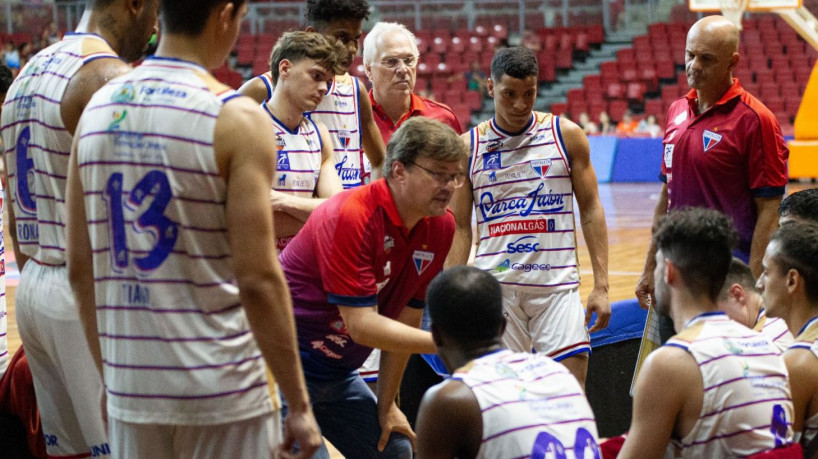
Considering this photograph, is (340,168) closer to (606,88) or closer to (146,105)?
(146,105)

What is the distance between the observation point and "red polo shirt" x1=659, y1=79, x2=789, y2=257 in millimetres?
4520

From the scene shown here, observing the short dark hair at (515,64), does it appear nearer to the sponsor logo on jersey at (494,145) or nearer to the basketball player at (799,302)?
the sponsor logo on jersey at (494,145)

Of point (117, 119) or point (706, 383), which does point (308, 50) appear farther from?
point (706, 383)

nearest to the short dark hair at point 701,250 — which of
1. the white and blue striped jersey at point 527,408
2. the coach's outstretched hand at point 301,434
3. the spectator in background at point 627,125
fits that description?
the white and blue striped jersey at point 527,408

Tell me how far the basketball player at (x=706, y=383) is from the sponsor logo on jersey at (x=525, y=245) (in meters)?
1.80

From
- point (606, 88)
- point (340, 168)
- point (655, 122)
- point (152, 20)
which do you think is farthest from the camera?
point (606, 88)

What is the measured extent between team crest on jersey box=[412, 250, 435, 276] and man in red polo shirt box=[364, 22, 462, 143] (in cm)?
178

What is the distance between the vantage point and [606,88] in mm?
22234

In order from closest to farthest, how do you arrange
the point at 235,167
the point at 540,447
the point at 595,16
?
the point at 235,167 < the point at 540,447 < the point at 595,16

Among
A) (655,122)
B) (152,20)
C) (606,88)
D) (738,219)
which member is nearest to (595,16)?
(606,88)

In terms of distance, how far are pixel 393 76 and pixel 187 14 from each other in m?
2.80

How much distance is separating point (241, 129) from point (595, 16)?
23.4m

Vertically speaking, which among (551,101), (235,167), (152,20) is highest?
(152,20)

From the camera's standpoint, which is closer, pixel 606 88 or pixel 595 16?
pixel 606 88
